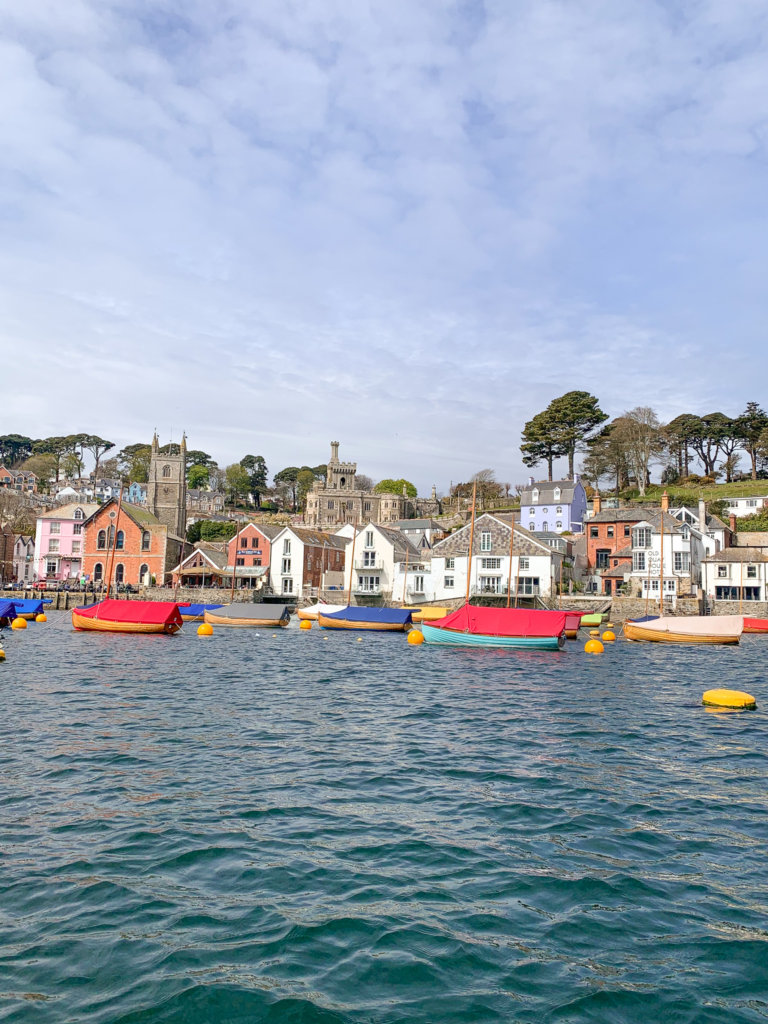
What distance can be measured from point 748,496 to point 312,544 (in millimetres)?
62346

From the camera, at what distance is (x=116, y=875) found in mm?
10328

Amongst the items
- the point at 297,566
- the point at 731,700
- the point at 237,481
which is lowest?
the point at 731,700

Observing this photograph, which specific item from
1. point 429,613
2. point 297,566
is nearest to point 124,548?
point 297,566

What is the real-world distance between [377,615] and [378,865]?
4784 cm

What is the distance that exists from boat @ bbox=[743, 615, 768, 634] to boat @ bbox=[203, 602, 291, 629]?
135 ft

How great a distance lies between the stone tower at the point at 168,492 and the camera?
4579 inches

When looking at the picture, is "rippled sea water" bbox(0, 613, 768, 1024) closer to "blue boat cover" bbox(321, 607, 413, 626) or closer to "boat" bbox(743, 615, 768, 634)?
"blue boat cover" bbox(321, 607, 413, 626)

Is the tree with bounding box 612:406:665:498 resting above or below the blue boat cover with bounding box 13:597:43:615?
above

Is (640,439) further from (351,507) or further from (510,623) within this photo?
(510,623)

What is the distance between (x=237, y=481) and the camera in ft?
575

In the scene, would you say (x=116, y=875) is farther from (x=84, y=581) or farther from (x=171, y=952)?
(x=84, y=581)

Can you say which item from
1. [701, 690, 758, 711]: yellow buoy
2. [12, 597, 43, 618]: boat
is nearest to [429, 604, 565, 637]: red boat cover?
[701, 690, 758, 711]: yellow buoy

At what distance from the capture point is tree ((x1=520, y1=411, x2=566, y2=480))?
382ft

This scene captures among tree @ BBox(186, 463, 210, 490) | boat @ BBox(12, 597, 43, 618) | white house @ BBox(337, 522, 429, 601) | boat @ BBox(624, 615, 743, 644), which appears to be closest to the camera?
boat @ BBox(624, 615, 743, 644)
